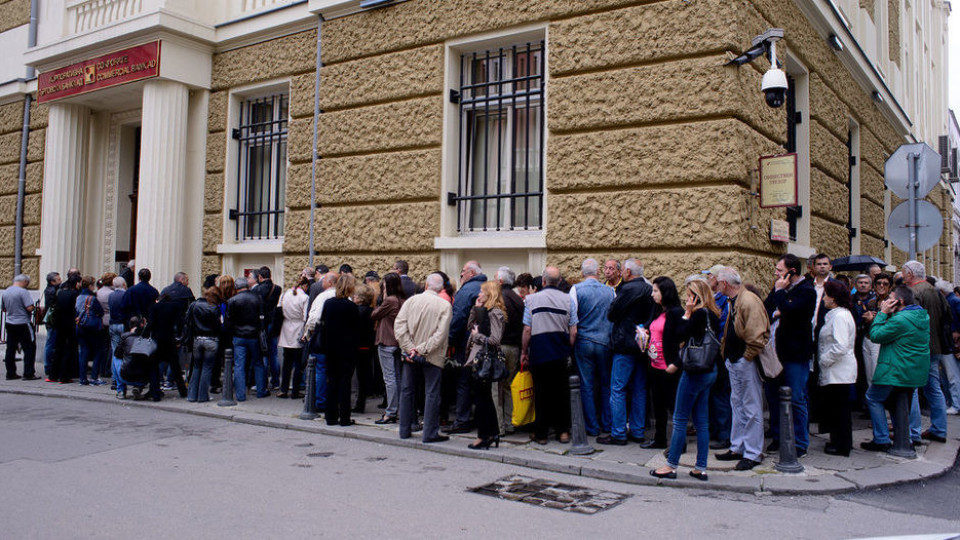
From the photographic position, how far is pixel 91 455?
7.04 metres

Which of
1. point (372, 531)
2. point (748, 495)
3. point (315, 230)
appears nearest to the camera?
point (372, 531)

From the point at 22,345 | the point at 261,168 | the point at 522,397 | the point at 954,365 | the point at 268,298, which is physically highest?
the point at 261,168

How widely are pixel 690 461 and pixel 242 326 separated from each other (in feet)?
20.1

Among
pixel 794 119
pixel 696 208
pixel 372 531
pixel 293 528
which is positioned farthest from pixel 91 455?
pixel 794 119

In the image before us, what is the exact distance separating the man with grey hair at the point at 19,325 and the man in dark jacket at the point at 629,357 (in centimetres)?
1001

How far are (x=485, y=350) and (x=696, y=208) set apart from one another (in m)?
2.83

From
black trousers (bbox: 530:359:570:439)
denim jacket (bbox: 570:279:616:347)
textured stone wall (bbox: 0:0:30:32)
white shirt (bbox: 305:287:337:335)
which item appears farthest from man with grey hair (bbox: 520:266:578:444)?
textured stone wall (bbox: 0:0:30:32)

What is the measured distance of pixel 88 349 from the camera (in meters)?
11.9

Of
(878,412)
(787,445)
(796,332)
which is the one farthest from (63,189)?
(878,412)

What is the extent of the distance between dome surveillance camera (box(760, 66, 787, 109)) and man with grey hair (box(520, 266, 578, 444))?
305cm

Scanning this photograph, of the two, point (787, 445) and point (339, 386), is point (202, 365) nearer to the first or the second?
point (339, 386)

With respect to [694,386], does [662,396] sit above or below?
below

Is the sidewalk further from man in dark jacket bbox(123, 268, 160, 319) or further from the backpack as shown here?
the backpack

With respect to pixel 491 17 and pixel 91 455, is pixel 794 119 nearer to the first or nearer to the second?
A: pixel 491 17
